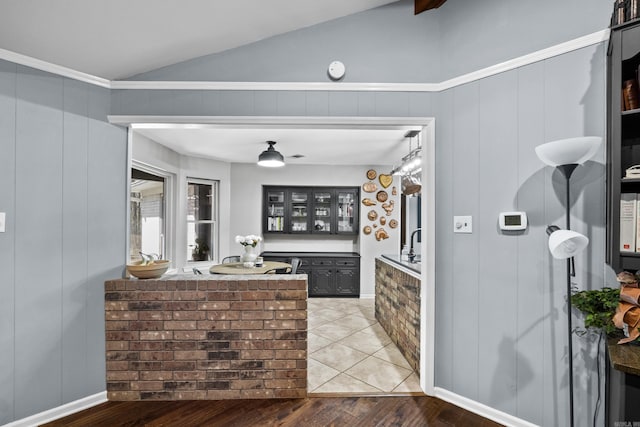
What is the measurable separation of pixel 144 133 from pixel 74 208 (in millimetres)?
1893

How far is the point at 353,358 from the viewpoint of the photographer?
9.33 ft

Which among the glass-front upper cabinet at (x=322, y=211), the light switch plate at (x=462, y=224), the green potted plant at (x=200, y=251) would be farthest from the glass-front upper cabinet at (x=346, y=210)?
the light switch plate at (x=462, y=224)

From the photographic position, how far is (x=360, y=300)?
201 inches

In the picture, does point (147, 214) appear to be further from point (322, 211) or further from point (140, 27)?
point (140, 27)

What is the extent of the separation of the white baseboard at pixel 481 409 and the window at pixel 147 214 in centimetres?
388

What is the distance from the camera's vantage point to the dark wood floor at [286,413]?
1.92 m

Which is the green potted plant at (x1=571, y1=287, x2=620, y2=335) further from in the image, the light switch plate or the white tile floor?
the white tile floor

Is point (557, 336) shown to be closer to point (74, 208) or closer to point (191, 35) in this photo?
point (191, 35)

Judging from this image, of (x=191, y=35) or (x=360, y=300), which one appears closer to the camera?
(x=191, y=35)

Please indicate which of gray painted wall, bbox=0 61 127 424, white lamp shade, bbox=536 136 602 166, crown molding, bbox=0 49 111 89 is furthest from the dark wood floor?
crown molding, bbox=0 49 111 89

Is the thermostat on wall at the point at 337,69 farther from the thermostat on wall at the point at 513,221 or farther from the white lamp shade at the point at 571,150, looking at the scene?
the thermostat on wall at the point at 513,221

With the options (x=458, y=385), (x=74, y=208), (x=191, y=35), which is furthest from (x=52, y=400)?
(x=458, y=385)

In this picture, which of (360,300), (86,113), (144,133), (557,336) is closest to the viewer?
(557,336)

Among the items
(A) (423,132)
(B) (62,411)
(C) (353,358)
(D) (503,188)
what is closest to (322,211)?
(C) (353,358)
